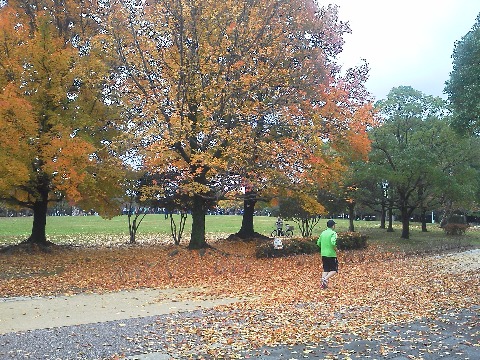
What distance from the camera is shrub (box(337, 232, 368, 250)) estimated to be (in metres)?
22.8

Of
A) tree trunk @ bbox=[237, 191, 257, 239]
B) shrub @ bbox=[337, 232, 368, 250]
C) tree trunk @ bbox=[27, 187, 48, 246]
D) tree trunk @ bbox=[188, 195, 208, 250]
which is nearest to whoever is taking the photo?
tree trunk @ bbox=[188, 195, 208, 250]

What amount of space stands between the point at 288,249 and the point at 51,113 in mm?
10321

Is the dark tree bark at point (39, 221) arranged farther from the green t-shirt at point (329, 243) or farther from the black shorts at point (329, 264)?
the black shorts at point (329, 264)

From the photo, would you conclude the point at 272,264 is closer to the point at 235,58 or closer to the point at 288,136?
the point at 288,136

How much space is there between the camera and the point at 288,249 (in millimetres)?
19781

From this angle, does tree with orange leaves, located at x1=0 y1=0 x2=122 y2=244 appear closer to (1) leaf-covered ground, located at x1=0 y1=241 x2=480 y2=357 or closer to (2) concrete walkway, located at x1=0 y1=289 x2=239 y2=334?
(1) leaf-covered ground, located at x1=0 y1=241 x2=480 y2=357

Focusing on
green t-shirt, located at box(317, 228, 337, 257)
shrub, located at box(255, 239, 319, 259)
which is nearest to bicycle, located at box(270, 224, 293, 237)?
shrub, located at box(255, 239, 319, 259)

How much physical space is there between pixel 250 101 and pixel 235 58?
177 cm

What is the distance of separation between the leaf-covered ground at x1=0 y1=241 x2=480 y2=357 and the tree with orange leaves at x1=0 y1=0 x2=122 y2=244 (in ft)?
8.82

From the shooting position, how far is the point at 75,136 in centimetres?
1831

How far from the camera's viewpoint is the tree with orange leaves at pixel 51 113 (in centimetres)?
1647

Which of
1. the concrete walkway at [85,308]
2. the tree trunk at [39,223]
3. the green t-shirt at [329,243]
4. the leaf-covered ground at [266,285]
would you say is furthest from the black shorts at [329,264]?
the tree trunk at [39,223]

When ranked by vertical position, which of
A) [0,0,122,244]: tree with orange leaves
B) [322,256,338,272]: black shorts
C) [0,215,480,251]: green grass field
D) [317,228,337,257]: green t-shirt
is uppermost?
[0,0,122,244]: tree with orange leaves

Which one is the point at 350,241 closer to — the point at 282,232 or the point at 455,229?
the point at 282,232
